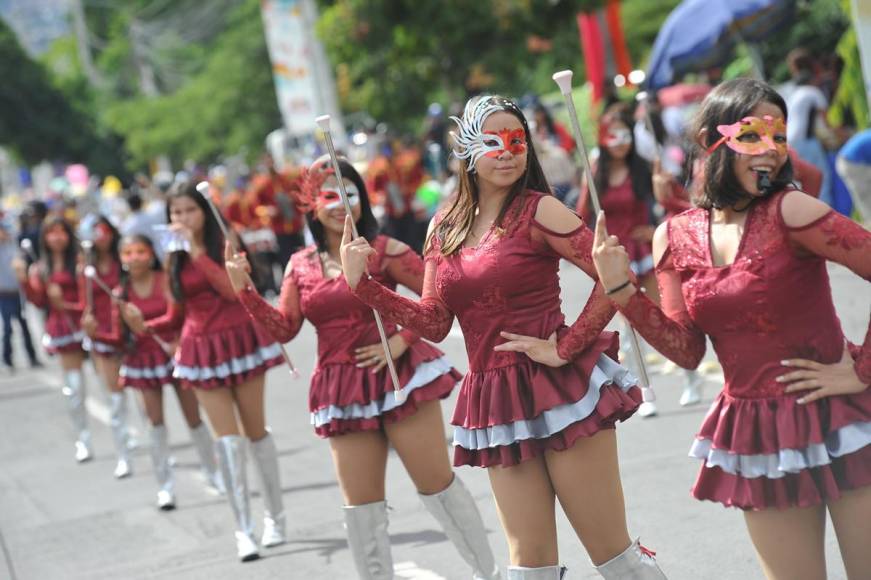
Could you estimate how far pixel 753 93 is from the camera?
4.47 m

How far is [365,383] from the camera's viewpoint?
6.47 m

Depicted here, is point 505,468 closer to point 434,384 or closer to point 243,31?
point 434,384

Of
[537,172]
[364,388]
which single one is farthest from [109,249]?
[537,172]

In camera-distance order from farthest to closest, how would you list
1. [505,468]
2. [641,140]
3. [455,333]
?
1. [641,140]
2. [455,333]
3. [505,468]

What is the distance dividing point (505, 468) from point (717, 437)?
824 mm

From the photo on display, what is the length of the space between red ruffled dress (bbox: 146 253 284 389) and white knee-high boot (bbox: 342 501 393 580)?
236 cm

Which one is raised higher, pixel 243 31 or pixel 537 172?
pixel 243 31

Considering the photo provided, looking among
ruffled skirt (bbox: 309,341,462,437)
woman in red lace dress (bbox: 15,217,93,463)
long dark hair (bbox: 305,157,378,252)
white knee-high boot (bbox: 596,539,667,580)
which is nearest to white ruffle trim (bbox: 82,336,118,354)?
woman in red lace dress (bbox: 15,217,93,463)

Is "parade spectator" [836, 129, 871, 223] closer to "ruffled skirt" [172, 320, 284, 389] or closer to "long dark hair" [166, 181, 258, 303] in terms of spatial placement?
"ruffled skirt" [172, 320, 284, 389]

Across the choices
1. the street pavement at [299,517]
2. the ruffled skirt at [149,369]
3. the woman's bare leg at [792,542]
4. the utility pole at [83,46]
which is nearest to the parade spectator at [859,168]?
the street pavement at [299,517]

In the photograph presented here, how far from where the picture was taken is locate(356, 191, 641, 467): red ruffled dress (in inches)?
192

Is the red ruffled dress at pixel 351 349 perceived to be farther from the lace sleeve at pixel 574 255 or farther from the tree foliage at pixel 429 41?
the tree foliage at pixel 429 41

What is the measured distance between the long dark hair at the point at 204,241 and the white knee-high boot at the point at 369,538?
2392 millimetres

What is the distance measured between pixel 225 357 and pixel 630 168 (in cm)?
331
